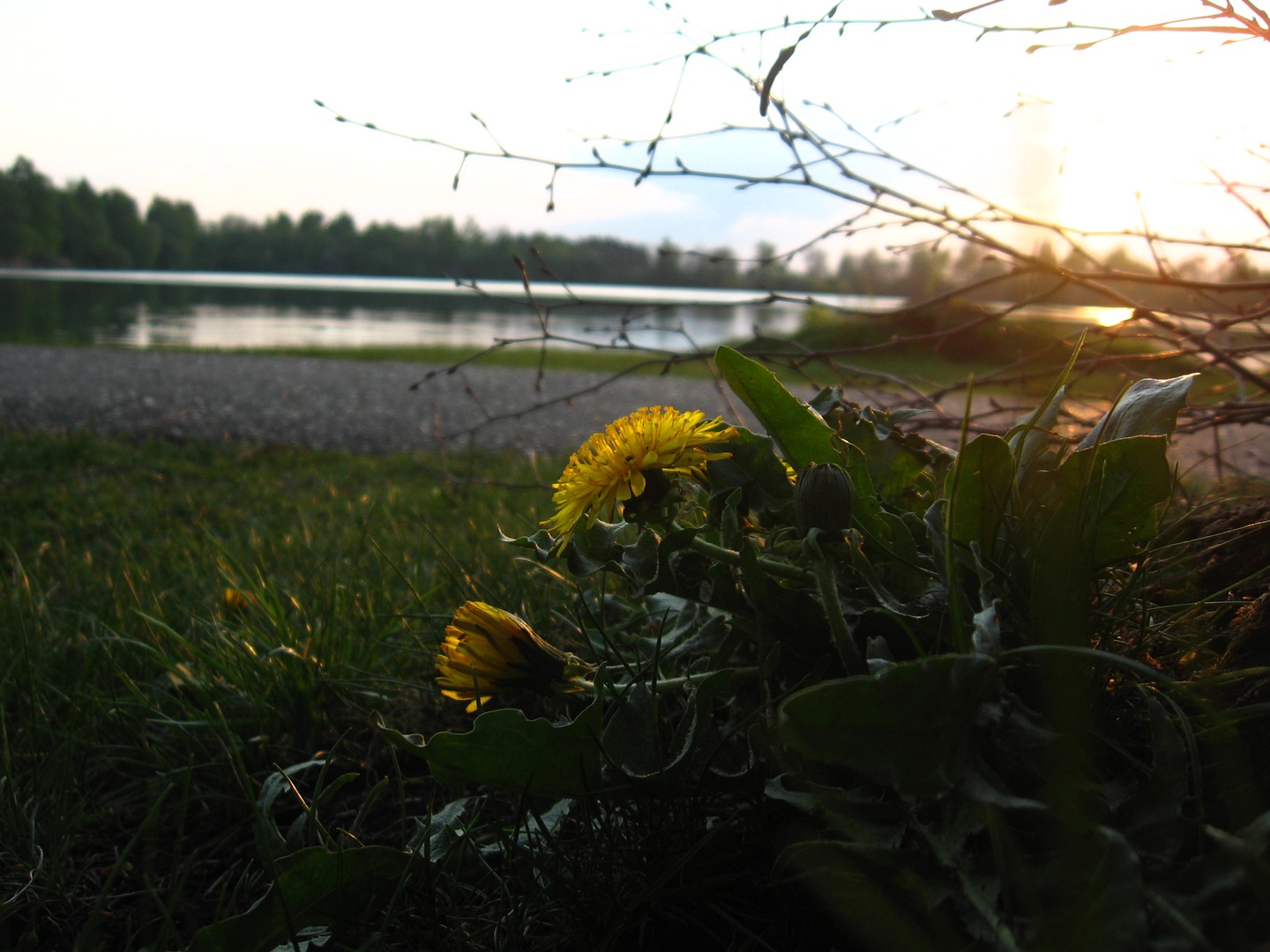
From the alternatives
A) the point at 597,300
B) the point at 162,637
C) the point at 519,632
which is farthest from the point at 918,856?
the point at 162,637

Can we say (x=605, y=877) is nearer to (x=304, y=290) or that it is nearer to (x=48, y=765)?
(x=48, y=765)

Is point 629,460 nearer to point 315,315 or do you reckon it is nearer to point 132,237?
point 315,315

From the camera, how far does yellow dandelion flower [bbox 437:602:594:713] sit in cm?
94

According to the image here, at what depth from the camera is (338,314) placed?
2402 centimetres

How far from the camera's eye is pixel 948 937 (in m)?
0.65

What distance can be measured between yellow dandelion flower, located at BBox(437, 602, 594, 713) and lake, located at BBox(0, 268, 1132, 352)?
0.65m

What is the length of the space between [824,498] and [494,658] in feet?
1.36

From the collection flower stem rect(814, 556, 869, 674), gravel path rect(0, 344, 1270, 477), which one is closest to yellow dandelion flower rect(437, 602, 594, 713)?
flower stem rect(814, 556, 869, 674)

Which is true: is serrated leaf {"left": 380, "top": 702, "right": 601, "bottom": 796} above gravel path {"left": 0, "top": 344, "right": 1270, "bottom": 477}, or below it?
above

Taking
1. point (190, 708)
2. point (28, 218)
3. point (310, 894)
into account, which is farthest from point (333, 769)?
point (28, 218)

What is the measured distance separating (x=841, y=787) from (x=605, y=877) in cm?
24

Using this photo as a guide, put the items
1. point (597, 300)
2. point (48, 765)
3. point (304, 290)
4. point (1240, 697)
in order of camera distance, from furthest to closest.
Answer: point (304, 290), point (597, 300), point (48, 765), point (1240, 697)

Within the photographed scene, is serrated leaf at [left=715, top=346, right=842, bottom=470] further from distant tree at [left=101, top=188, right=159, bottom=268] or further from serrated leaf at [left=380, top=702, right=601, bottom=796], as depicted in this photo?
distant tree at [left=101, top=188, right=159, bottom=268]

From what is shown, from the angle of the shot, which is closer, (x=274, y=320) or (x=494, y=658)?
(x=494, y=658)
